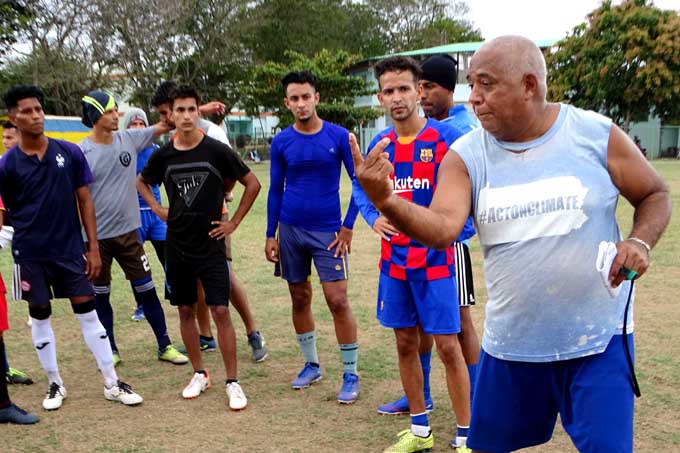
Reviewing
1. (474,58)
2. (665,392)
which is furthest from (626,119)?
(474,58)

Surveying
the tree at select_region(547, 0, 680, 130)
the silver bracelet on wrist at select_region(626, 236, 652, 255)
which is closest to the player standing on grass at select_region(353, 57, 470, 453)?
the silver bracelet on wrist at select_region(626, 236, 652, 255)

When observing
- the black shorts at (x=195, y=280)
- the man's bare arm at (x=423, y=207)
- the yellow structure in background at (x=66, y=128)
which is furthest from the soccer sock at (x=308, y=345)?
the yellow structure in background at (x=66, y=128)

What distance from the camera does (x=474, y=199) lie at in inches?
102

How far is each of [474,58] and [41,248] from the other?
351cm

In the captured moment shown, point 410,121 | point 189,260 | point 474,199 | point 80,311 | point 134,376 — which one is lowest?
point 134,376

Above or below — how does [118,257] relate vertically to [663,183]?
below

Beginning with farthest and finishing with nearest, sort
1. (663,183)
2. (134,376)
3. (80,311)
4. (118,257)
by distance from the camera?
(118,257) < (134,376) < (80,311) < (663,183)

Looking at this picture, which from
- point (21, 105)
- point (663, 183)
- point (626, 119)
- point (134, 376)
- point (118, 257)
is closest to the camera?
point (663, 183)

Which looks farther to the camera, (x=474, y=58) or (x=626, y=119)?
(x=626, y=119)

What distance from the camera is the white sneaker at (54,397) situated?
191 inches

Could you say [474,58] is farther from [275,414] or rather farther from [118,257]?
[118,257]

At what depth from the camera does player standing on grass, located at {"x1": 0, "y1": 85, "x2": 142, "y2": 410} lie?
4684mm

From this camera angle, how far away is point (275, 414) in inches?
184

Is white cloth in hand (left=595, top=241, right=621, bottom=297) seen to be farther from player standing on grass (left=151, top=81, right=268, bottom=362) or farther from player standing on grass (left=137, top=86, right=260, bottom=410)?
player standing on grass (left=151, top=81, right=268, bottom=362)
